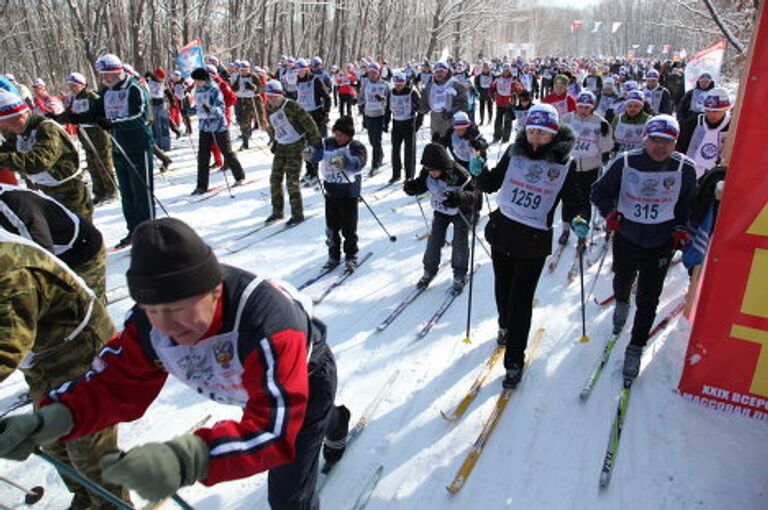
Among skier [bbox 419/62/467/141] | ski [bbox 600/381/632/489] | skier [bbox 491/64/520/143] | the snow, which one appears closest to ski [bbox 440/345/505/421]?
the snow

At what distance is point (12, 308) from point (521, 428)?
10.1 feet

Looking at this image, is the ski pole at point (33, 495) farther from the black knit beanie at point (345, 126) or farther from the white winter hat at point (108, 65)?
the white winter hat at point (108, 65)

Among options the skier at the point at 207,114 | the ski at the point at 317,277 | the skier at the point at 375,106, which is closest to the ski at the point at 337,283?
the ski at the point at 317,277

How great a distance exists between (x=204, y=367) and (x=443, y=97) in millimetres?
9203

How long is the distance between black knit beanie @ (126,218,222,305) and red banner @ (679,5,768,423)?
3.29m

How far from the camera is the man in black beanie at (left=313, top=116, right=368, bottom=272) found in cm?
585

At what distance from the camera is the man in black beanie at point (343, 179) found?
5852 mm

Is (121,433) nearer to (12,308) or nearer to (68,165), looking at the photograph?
(12,308)

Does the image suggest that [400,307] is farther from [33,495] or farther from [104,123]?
[104,123]

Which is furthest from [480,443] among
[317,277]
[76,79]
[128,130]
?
[76,79]

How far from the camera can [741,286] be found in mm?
3389

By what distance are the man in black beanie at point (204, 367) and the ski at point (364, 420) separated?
1050 millimetres

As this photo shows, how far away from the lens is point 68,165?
499 centimetres

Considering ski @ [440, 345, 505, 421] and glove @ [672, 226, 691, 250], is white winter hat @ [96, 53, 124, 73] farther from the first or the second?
glove @ [672, 226, 691, 250]
